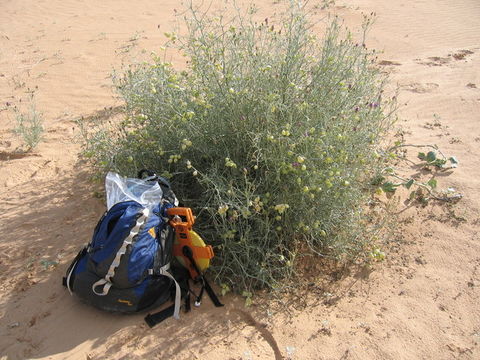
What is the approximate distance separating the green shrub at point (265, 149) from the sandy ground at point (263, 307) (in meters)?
0.30

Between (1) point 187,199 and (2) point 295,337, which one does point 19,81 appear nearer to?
(1) point 187,199

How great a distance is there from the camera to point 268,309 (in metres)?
2.54

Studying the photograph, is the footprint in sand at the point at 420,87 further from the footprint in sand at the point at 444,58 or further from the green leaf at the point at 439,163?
the green leaf at the point at 439,163

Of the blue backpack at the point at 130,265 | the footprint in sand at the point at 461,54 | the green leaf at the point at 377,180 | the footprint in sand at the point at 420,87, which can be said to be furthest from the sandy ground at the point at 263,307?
the footprint in sand at the point at 461,54

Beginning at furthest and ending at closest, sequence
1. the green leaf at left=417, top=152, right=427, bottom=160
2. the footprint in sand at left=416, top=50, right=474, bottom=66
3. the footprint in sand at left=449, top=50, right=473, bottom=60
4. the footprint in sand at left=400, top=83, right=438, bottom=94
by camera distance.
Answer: the footprint in sand at left=449, top=50, right=473, bottom=60
the footprint in sand at left=416, top=50, right=474, bottom=66
the footprint in sand at left=400, top=83, right=438, bottom=94
the green leaf at left=417, top=152, right=427, bottom=160

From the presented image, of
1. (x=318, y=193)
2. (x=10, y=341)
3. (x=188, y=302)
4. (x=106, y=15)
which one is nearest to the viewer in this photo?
(x=10, y=341)

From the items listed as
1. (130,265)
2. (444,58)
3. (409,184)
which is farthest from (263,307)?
(444,58)

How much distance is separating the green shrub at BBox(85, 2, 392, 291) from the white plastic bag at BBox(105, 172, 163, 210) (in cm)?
16

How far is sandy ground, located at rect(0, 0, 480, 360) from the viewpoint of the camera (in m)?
2.33

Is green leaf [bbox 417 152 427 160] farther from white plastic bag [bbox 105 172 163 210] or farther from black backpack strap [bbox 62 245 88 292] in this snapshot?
black backpack strap [bbox 62 245 88 292]

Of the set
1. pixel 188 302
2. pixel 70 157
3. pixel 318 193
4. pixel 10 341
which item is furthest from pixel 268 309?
pixel 70 157

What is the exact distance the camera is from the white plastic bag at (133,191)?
2.50 metres

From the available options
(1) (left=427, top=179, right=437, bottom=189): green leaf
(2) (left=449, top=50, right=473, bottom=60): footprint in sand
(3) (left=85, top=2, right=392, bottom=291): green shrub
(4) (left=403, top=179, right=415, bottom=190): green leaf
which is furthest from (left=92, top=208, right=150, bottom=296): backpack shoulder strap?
(2) (left=449, top=50, right=473, bottom=60): footprint in sand

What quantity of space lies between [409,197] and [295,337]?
168 centimetres
